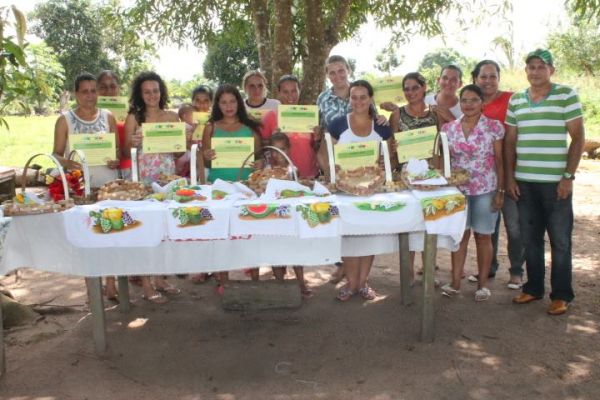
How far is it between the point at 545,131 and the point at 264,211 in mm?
2164

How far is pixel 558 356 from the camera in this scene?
3418 millimetres

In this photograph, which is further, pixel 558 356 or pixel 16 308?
pixel 16 308

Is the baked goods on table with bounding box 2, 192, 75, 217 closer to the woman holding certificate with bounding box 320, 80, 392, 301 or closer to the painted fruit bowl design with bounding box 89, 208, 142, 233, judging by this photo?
the painted fruit bowl design with bounding box 89, 208, 142, 233

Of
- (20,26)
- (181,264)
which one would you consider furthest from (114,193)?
(20,26)

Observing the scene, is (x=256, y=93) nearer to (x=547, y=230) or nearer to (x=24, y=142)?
(x=547, y=230)

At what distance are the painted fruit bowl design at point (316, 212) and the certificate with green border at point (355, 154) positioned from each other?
474 mm

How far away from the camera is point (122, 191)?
343cm

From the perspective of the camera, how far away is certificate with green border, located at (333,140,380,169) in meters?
3.51

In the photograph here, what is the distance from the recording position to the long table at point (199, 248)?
322 cm

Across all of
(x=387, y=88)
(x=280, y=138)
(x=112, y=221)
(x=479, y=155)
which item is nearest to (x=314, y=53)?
(x=387, y=88)

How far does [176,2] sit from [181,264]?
18.3ft

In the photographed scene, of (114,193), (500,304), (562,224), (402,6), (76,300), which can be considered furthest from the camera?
(402,6)

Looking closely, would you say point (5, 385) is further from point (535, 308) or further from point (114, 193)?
point (535, 308)

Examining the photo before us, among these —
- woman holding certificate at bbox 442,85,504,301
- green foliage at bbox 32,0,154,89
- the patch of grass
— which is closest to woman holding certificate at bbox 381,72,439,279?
woman holding certificate at bbox 442,85,504,301
